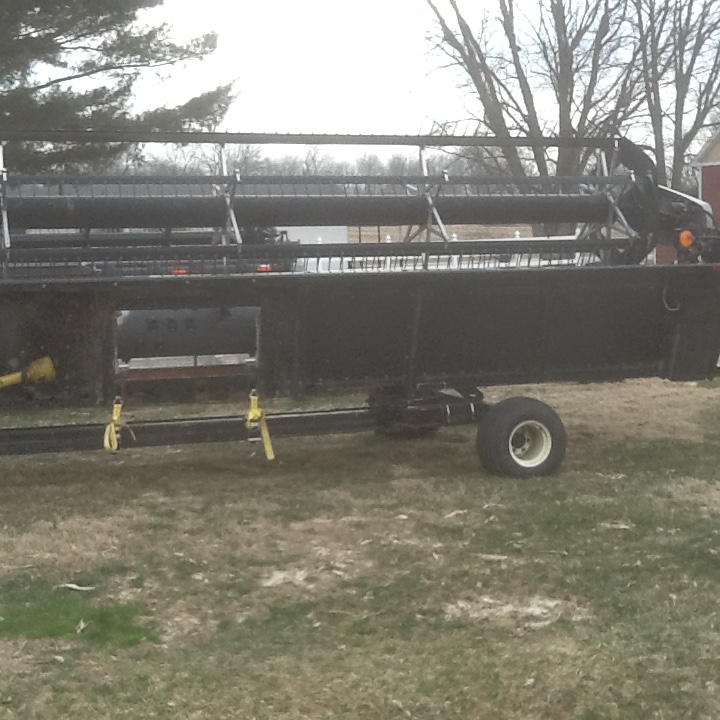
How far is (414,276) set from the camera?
623 centimetres

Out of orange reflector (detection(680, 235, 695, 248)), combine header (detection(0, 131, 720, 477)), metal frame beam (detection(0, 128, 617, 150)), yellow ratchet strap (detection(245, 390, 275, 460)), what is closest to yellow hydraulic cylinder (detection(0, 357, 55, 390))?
combine header (detection(0, 131, 720, 477))

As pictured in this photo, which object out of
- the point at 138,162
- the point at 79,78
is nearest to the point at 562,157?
the point at 79,78

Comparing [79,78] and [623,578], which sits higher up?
[79,78]

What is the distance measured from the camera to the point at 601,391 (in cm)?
1059

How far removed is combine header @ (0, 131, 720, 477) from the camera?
20.3ft

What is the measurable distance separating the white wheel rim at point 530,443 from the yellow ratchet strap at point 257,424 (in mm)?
1559

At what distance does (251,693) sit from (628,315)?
14.3 ft

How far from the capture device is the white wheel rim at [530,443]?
6.65m

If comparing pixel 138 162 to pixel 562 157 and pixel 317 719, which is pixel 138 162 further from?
pixel 562 157

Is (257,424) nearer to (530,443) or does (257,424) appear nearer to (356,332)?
(356,332)

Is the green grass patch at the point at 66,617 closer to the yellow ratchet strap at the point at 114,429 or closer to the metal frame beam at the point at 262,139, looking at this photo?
the yellow ratchet strap at the point at 114,429

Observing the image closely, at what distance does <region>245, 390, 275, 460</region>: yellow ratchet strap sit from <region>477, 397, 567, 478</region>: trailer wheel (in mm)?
1395

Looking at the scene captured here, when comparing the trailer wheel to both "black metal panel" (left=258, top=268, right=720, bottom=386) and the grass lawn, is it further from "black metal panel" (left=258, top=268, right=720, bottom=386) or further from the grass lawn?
"black metal panel" (left=258, top=268, right=720, bottom=386)

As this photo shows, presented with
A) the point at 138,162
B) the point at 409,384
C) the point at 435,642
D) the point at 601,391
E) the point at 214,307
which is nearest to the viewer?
the point at 435,642
